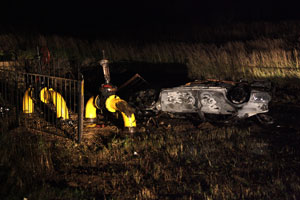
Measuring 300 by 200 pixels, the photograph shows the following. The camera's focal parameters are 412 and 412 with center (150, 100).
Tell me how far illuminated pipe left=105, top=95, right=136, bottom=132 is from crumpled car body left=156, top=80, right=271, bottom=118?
3.87 ft

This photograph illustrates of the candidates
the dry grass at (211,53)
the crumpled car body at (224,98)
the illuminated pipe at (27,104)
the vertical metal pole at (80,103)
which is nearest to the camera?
the vertical metal pole at (80,103)

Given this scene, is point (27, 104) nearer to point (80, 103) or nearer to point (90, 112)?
point (90, 112)

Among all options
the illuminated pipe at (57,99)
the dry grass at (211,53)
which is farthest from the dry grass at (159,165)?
the dry grass at (211,53)

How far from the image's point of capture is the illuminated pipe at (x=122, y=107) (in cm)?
823

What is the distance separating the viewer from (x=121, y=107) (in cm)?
822

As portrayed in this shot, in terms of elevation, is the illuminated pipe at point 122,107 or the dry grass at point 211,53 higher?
the dry grass at point 211,53

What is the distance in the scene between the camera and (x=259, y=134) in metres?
8.59

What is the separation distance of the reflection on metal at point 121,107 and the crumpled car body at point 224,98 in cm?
118

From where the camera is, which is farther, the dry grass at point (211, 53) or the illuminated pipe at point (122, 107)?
the dry grass at point (211, 53)

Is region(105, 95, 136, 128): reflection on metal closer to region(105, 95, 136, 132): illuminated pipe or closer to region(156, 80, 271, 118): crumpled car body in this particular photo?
region(105, 95, 136, 132): illuminated pipe

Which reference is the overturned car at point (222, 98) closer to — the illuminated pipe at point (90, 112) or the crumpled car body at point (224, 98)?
the crumpled car body at point (224, 98)

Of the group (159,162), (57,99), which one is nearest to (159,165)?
(159,162)

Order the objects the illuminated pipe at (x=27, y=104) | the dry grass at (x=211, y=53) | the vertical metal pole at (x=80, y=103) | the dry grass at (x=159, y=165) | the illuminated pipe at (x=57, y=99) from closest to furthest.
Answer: the dry grass at (x=159, y=165), the vertical metal pole at (x=80, y=103), the illuminated pipe at (x=57, y=99), the illuminated pipe at (x=27, y=104), the dry grass at (x=211, y=53)

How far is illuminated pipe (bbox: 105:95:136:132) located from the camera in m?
8.23
